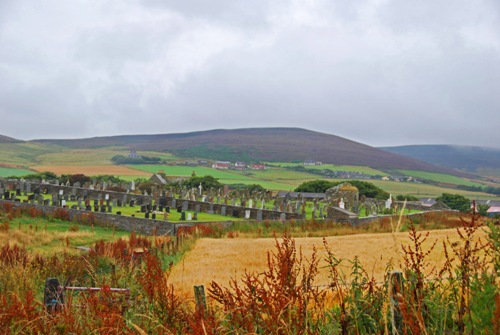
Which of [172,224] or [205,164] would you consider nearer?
[172,224]

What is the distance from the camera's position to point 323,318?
628 cm

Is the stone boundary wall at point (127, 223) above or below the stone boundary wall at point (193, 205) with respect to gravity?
below

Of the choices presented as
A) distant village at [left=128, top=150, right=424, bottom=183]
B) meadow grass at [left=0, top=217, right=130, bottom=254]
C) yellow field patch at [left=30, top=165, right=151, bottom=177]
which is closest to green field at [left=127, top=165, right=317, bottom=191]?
distant village at [left=128, top=150, right=424, bottom=183]

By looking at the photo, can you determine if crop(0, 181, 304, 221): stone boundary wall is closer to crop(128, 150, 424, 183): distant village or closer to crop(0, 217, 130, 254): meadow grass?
crop(0, 217, 130, 254): meadow grass

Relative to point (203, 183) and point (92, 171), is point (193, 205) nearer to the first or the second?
point (203, 183)

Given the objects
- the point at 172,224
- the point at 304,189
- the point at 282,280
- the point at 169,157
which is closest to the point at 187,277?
the point at 282,280

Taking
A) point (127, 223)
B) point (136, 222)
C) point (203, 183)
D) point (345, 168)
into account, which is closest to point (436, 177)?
point (345, 168)

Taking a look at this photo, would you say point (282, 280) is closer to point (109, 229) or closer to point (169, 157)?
point (109, 229)

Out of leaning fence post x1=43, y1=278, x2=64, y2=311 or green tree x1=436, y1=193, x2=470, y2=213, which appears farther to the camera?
green tree x1=436, y1=193, x2=470, y2=213

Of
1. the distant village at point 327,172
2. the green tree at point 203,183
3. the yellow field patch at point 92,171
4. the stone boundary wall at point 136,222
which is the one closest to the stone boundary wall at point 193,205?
the stone boundary wall at point 136,222

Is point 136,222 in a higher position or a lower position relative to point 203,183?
lower

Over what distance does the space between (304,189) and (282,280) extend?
202ft

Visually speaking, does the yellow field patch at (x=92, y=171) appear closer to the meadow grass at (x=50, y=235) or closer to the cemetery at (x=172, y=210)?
the cemetery at (x=172, y=210)

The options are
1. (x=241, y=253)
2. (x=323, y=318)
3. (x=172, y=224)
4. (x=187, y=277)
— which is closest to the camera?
(x=323, y=318)
